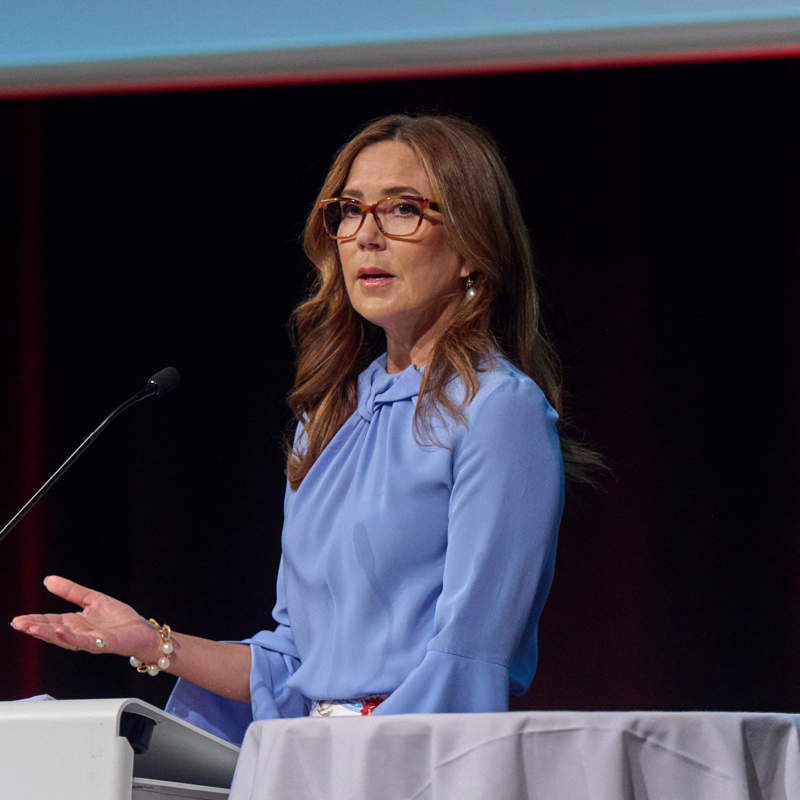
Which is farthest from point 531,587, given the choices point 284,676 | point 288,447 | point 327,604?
point 288,447

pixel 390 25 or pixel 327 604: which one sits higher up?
pixel 390 25

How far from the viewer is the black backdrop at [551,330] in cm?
274

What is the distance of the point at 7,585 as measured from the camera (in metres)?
3.19

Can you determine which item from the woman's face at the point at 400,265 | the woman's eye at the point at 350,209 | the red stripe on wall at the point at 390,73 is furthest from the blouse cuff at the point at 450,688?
the red stripe on wall at the point at 390,73

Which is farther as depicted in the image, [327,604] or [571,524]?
[571,524]

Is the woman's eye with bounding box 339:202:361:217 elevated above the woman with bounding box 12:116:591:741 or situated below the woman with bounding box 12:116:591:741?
above

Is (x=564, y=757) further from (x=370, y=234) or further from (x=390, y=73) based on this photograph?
(x=390, y=73)

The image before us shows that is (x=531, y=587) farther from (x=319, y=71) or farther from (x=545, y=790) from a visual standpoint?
(x=319, y=71)

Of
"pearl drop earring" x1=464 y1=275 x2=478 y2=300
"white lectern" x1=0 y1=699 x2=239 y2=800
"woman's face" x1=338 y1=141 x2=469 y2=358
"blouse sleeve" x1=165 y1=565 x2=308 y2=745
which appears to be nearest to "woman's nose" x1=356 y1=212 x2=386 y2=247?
"woman's face" x1=338 y1=141 x2=469 y2=358

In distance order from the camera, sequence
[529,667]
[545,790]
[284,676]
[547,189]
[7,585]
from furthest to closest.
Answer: [7,585] < [547,189] < [284,676] < [529,667] < [545,790]

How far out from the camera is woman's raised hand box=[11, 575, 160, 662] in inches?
54.1

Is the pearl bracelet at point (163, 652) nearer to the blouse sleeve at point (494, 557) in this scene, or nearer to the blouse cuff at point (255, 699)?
the blouse cuff at point (255, 699)

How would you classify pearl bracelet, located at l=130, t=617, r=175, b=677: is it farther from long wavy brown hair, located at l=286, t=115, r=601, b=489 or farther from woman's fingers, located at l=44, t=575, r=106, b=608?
long wavy brown hair, located at l=286, t=115, r=601, b=489

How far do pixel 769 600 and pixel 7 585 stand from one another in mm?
1857
